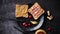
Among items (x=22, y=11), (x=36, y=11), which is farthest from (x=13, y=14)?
(x=36, y=11)

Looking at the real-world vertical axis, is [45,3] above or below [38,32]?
above

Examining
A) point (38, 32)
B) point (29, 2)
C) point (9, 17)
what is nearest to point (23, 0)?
point (29, 2)

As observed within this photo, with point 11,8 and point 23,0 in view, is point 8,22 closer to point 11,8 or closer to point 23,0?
point 11,8

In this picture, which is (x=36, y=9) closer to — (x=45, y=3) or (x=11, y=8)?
(x=45, y=3)

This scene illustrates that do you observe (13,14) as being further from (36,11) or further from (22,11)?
(36,11)

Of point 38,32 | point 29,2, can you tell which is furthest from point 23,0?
point 38,32

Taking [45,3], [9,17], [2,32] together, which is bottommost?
[2,32]
